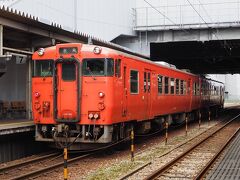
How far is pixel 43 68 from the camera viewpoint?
44.1 ft

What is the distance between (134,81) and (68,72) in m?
2.49

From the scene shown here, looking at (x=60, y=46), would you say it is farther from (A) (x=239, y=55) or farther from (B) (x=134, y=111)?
(A) (x=239, y=55)

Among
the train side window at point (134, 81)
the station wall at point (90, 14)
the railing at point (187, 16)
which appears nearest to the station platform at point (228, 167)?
the train side window at point (134, 81)

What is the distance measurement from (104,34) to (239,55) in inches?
537

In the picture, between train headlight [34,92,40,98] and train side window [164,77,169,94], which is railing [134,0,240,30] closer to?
train side window [164,77,169,94]

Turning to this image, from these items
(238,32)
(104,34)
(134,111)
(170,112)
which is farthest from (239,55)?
(134,111)

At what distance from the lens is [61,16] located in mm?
21469

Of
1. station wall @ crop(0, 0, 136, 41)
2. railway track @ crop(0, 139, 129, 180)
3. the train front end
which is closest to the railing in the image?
station wall @ crop(0, 0, 136, 41)

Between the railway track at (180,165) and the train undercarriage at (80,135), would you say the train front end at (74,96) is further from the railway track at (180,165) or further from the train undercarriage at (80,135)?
the railway track at (180,165)

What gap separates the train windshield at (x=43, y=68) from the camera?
43.6 ft

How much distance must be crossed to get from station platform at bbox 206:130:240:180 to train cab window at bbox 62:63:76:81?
4925 millimetres

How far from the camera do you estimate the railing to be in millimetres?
25406

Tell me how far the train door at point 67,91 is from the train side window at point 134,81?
2.13m

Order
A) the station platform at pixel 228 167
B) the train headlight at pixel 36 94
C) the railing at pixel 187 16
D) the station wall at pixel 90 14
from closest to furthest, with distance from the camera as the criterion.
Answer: the station platform at pixel 228 167, the train headlight at pixel 36 94, the station wall at pixel 90 14, the railing at pixel 187 16
